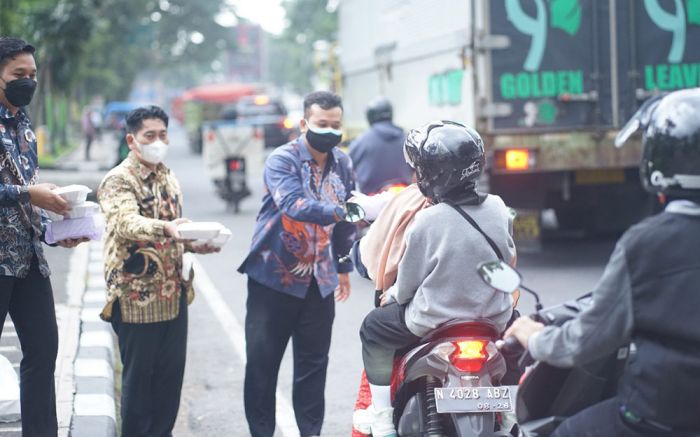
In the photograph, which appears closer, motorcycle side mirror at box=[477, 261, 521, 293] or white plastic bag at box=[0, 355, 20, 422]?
motorcycle side mirror at box=[477, 261, 521, 293]

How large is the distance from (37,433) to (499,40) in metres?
6.90

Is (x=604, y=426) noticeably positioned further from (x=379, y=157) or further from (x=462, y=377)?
(x=379, y=157)

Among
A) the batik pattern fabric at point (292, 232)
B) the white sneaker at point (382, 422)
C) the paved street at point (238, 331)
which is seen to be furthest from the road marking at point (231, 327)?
the white sneaker at point (382, 422)

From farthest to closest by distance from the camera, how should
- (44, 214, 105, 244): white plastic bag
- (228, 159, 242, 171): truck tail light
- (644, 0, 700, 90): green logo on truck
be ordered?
(228, 159, 242, 171): truck tail light
(644, 0, 700, 90): green logo on truck
(44, 214, 105, 244): white plastic bag

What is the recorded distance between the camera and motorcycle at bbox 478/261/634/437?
3.11 m

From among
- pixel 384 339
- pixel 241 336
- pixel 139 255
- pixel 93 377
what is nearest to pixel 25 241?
pixel 139 255

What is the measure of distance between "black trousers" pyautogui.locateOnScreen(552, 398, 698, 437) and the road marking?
3046mm

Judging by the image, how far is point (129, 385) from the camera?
509cm

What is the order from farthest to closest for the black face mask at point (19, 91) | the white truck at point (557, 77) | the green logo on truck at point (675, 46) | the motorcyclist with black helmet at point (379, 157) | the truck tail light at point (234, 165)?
the truck tail light at point (234, 165)
the green logo on truck at point (675, 46)
the white truck at point (557, 77)
the motorcyclist with black helmet at point (379, 157)
the black face mask at point (19, 91)

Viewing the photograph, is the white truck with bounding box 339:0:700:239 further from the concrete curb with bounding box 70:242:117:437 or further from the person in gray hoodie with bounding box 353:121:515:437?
the person in gray hoodie with bounding box 353:121:515:437

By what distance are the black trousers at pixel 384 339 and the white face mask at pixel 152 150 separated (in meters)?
1.40

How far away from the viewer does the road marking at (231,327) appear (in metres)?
6.15

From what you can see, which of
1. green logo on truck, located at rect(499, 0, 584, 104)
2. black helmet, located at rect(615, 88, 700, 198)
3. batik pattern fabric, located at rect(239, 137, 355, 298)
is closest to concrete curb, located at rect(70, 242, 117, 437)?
batik pattern fabric, located at rect(239, 137, 355, 298)

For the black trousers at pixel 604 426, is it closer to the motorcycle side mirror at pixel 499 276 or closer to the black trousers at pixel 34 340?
the motorcycle side mirror at pixel 499 276
